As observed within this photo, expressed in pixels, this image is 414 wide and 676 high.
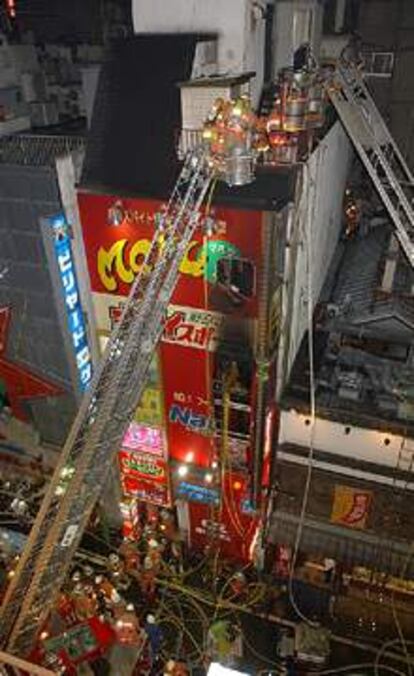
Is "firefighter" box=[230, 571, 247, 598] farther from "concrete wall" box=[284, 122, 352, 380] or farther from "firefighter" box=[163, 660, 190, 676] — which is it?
"concrete wall" box=[284, 122, 352, 380]

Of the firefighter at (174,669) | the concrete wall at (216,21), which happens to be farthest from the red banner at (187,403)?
the concrete wall at (216,21)

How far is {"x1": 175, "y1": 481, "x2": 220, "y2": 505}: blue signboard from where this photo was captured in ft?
59.0

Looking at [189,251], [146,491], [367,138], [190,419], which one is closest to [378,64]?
[367,138]

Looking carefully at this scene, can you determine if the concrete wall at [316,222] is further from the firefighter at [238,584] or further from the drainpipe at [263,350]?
the firefighter at [238,584]

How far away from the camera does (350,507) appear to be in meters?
15.9

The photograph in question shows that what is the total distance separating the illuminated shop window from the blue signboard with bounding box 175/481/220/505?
7194mm

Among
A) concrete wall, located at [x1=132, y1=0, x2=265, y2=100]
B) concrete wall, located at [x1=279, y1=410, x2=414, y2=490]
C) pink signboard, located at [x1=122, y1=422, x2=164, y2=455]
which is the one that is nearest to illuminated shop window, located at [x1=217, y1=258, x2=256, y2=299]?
concrete wall, located at [x1=279, y1=410, x2=414, y2=490]

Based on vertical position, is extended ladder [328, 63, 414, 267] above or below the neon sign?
above

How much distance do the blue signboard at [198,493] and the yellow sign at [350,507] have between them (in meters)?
3.92

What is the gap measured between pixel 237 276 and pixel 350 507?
7.62m

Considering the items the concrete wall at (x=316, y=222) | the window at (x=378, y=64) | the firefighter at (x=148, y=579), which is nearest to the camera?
the concrete wall at (x=316, y=222)

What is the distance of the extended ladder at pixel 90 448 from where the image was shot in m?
9.74

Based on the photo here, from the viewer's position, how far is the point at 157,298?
1077 cm

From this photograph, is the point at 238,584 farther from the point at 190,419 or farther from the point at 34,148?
the point at 34,148
